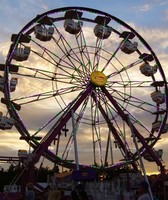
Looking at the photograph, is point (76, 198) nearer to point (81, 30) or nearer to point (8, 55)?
point (8, 55)

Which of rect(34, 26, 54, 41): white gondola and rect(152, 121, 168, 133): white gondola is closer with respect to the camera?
rect(34, 26, 54, 41): white gondola

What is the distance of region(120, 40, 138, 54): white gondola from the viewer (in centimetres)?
2850

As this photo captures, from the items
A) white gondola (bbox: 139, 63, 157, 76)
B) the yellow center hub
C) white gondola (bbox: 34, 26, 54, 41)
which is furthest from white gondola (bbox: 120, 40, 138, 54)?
white gondola (bbox: 34, 26, 54, 41)

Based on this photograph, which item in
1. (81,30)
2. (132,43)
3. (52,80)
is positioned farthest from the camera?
(132,43)

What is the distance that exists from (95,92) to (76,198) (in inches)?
638

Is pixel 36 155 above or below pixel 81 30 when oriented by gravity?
below

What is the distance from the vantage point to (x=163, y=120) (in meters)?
28.2

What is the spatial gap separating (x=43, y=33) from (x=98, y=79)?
173 inches

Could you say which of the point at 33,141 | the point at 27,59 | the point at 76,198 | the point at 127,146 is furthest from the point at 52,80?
the point at 76,198

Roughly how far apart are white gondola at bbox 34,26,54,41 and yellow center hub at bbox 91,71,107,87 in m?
3.56

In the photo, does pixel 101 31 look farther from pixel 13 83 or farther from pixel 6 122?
pixel 6 122

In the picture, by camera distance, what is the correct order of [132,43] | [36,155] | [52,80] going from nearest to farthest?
[36,155], [52,80], [132,43]

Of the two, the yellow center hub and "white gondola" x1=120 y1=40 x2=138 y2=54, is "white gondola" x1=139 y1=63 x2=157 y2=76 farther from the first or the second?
the yellow center hub

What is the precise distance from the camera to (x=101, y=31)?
2770cm
